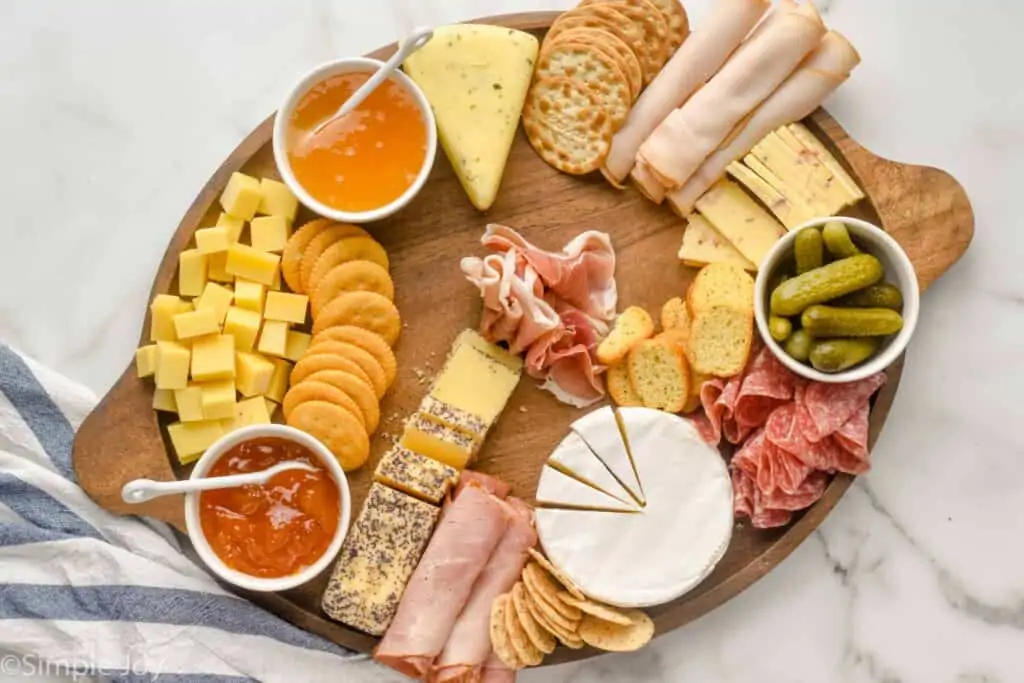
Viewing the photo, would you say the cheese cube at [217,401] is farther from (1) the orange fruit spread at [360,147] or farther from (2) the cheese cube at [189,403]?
(1) the orange fruit spread at [360,147]

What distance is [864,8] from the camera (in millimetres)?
3205

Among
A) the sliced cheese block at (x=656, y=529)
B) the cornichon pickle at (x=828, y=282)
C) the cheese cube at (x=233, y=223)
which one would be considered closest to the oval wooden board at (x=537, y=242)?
the cheese cube at (x=233, y=223)

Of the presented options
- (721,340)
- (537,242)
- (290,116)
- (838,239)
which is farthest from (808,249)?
(290,116)

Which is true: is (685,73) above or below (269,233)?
above

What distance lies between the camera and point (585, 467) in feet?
9.50

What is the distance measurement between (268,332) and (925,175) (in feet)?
5.39

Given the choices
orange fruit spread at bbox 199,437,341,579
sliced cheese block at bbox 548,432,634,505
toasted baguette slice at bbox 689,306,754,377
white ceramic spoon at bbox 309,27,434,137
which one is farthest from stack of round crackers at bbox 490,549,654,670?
white ceramic spoon at bbox 309,27,434,137

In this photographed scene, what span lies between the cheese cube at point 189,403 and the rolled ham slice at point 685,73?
44.9 inches

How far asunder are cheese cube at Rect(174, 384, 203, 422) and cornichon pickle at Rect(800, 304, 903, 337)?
4.70ft

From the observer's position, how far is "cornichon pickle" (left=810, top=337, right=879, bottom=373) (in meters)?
2.77

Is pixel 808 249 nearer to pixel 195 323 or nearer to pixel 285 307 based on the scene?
pixel 285 307

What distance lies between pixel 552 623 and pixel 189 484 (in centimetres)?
87

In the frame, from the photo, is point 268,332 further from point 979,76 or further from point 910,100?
point 979,76

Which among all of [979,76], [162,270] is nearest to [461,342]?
[162,270]
